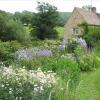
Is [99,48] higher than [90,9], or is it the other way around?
[90,9]

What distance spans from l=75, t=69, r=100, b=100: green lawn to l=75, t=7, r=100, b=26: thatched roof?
1203 inches

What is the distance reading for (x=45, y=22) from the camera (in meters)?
50.3

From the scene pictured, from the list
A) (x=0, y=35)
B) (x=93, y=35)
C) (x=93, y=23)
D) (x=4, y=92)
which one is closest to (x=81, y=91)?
(x=4, y=92)

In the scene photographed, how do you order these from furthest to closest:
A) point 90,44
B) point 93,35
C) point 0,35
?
point 0,35 < point 93,35 < point 90,44

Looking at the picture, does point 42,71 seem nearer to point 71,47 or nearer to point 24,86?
point 24,86

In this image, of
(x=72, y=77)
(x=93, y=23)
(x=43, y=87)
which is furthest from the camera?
(x=93, y=23)

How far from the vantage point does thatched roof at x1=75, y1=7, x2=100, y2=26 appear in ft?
150

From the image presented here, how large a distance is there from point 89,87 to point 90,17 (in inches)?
1418

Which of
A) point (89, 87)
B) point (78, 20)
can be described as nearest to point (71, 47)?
point (89, 87)

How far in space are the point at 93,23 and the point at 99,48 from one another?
21.9 meters

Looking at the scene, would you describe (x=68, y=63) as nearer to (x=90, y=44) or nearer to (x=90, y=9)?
(x=90, y=44)

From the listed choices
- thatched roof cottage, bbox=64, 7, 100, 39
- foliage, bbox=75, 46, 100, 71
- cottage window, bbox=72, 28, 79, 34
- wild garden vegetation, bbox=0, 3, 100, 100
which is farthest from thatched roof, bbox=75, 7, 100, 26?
foliage, bbox=75, 46, 100, 71

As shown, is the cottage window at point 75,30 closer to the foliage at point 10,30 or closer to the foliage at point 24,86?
the foliage at point 10,30

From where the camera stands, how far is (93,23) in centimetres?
4584
